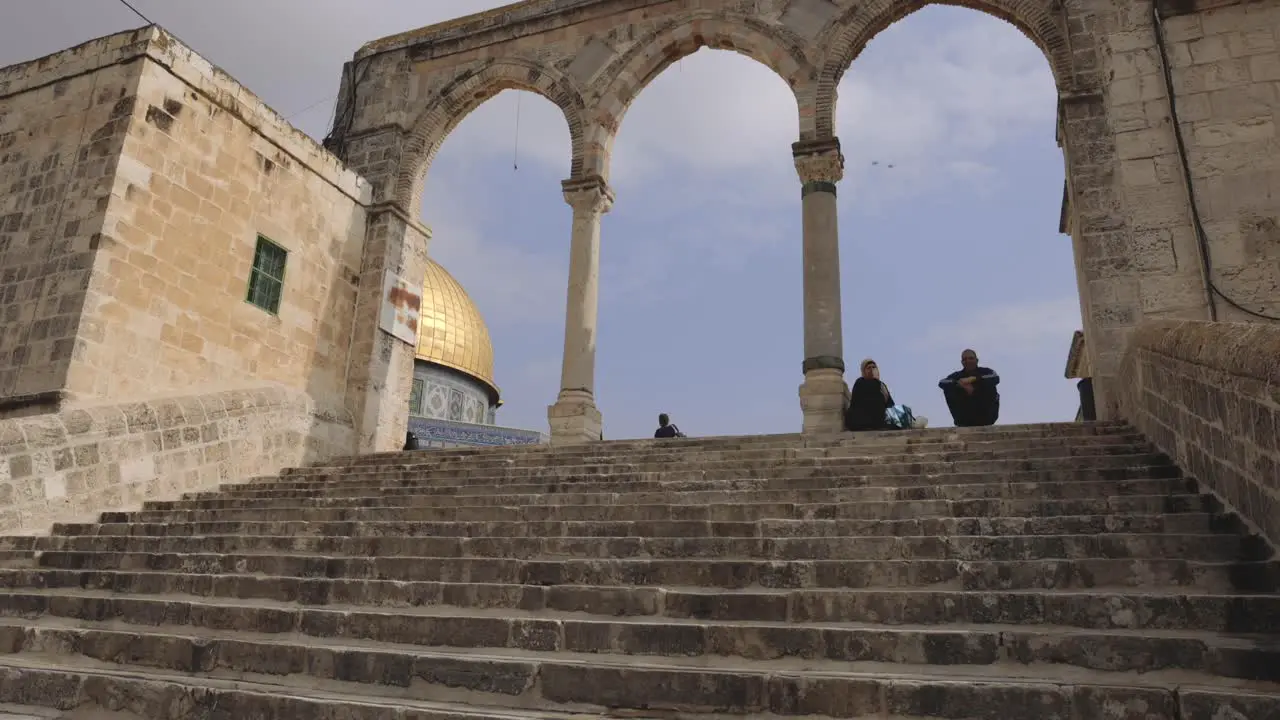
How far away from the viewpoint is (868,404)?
877 cm

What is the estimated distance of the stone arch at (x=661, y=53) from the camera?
11.4 meters

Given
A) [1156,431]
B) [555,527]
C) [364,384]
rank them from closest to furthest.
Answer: [555,527], [1156,431], [364,384]

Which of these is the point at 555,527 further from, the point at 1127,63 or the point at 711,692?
the point at 1127,63

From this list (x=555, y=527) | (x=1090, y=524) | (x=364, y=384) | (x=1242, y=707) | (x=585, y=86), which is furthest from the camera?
(x=585, y=86)

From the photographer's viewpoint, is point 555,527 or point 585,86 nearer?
point 555,527

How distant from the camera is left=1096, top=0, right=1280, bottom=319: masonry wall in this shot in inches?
235

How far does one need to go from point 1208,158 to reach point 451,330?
21.4 m

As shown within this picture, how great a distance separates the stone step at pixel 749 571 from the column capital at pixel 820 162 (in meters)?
7.36

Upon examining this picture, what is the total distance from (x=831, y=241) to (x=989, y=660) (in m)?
7.70

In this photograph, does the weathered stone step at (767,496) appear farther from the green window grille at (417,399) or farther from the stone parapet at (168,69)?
the green window grille at (417,399)

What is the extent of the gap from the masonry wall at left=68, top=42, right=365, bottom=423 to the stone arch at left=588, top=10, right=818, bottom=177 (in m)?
3.89

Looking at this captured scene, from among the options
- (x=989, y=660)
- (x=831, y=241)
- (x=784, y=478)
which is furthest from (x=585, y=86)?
(x=989, y=660)

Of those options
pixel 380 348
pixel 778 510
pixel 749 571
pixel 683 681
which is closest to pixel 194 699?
pixel 683 681

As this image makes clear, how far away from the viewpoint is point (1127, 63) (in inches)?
260
